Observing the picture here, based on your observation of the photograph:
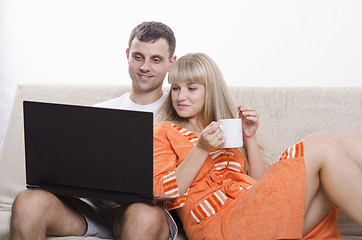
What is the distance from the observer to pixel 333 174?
1.23 meters

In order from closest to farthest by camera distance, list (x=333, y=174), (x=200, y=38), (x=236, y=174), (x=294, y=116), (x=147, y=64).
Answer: (x=333, y=174), (x=236, y=174), (x=294, y=116), (x=147, y=64), (x=200, y=38)

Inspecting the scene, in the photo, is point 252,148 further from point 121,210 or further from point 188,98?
point 121,210

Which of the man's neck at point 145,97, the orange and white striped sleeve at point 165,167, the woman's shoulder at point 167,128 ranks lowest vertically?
the orange and white striped sleeve at point 165,167

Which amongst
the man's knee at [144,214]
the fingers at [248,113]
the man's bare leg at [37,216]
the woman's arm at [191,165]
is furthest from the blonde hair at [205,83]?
the man's bare leg at [37,216]

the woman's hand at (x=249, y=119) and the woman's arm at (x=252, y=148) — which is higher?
the woman's hand at (x=249, y=119)

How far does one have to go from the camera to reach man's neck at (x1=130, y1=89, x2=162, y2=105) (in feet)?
6.28

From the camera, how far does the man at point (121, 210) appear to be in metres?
Answer: 1.28

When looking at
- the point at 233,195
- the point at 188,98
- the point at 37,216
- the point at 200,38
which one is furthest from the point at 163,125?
the point at 200,38

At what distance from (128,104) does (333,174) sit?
3.22 ft

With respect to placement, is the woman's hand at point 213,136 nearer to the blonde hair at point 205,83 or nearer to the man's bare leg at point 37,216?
the blonde hair at point 205,83

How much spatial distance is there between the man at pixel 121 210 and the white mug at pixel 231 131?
305mm

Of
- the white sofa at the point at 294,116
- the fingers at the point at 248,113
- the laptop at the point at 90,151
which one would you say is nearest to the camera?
the laptop at the point at 90,151

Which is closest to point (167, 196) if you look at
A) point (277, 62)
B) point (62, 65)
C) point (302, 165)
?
point (302, 165)

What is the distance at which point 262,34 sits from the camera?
2.31 m
